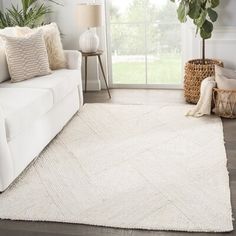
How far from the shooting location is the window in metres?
5.02

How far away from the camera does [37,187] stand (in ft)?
9.18

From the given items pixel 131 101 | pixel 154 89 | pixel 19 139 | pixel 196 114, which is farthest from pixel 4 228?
pixel 154 89

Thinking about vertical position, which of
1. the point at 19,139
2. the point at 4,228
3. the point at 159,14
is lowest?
the point at 4,228

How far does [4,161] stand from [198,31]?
292 centimetres

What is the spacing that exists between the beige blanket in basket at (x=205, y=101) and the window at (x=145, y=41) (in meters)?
1.03

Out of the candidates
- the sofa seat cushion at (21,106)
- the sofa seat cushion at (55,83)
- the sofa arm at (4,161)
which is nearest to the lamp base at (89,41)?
the sofa seat cushion at (55,83)

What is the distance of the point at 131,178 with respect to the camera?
113 inches

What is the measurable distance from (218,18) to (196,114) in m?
1.24

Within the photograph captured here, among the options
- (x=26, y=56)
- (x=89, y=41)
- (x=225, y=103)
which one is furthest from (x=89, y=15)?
(x=225, y=103)

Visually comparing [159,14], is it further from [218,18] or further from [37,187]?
[37,187]

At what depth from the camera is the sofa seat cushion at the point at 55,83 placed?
3582mm

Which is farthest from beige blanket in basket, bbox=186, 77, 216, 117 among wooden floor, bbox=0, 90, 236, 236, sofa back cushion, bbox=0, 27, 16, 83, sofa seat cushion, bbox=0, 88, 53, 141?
sofa back cushion, bbox=0, 27, 16, 83

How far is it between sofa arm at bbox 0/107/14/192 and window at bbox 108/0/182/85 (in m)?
2.78

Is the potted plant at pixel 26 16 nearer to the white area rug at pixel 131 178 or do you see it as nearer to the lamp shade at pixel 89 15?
the lamp shade at pixel 89 15
